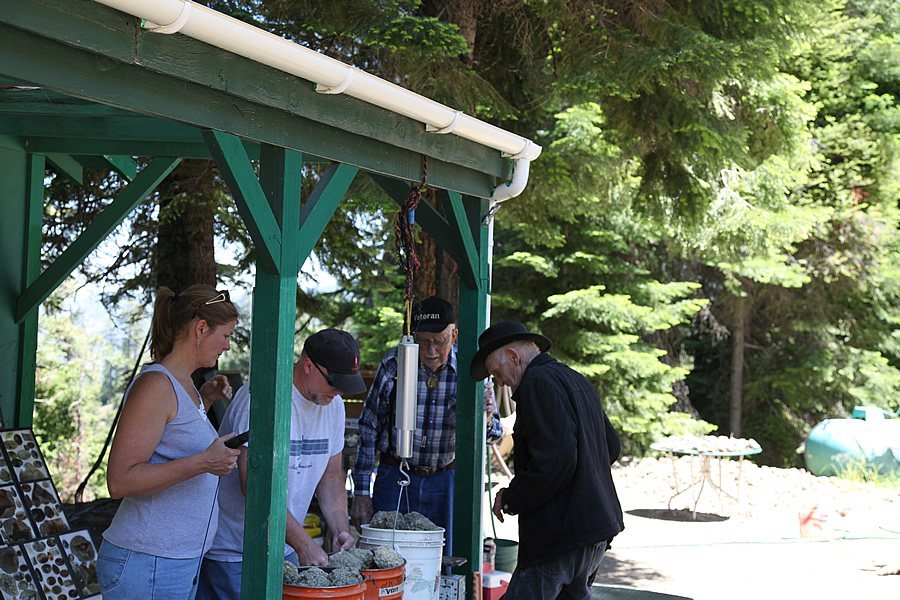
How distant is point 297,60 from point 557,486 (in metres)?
1.86

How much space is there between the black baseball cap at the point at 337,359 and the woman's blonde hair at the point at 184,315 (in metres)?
0.44

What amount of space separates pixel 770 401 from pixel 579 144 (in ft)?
37.7

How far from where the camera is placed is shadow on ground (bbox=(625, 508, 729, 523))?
34.6 ft

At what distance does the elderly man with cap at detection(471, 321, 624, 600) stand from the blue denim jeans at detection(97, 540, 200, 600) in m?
1.40

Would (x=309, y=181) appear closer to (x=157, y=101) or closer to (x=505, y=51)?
(x=505, y=51)

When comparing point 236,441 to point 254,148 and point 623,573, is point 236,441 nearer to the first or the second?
point 254,148

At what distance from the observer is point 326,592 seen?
323 cm

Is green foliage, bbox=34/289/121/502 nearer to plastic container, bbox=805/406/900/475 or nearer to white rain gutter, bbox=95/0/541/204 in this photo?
plastic container, bbox=805/406/900/475

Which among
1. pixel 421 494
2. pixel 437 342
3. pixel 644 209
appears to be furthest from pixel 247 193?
pixel 644 209

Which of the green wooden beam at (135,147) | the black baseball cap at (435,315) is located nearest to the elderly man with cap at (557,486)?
the black baseball cap at (435,315)

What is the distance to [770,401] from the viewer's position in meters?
19.7

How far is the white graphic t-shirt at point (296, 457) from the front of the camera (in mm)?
3520

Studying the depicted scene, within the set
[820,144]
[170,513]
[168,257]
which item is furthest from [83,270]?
[820,144]

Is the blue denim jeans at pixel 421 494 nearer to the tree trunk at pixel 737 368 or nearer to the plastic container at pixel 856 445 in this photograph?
the plastic container at pixel 856 445
